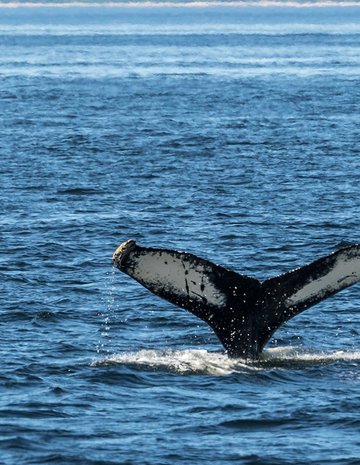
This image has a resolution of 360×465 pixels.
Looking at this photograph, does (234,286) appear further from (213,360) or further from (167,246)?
(167,246)

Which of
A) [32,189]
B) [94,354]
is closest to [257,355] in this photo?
[94,354]

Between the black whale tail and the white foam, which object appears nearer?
the black whale tail

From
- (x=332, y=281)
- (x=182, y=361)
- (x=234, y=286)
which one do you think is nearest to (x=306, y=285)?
(x=332, y=281)

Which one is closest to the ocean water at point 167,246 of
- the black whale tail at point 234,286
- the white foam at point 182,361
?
the white foam at point 182,361

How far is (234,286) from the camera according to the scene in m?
15.4

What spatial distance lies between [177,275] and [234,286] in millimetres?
712

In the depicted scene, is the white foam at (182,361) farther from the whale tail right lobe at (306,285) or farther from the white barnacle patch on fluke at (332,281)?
the white barnacle patch on fluke at (332,281)

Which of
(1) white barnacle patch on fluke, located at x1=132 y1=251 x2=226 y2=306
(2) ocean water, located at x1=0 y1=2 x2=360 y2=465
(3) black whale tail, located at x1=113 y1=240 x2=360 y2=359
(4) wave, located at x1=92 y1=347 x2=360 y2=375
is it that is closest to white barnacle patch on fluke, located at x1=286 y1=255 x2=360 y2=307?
(3) black whale tail, located at x1=113 y1=240 x2=360 y2=359

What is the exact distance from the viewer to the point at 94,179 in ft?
113

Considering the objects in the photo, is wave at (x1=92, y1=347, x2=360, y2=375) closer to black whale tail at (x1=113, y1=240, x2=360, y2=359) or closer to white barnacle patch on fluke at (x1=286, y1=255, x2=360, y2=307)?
black whale tail at (x1=113, y1=240, x2=360, y2=359)

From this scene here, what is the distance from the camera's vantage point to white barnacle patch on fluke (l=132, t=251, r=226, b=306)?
14836mm

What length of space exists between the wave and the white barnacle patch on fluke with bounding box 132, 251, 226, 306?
4.56 ft

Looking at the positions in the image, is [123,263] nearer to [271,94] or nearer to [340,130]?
[340,130]

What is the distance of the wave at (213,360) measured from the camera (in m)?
16.5
